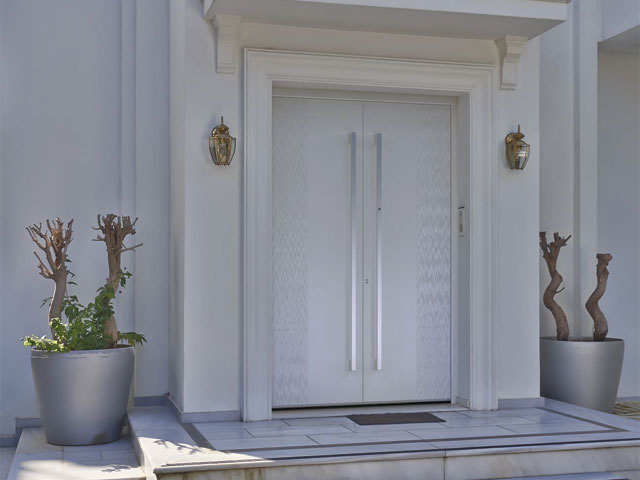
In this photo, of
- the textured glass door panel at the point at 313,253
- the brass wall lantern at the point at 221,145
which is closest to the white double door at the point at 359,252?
the textured glass door panel at the point at 313,253

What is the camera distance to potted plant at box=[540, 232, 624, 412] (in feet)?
19.2

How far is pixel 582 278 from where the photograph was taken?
6.43m

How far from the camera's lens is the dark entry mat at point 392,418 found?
16.3ft

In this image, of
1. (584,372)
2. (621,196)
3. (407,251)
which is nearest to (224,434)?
(407,251)

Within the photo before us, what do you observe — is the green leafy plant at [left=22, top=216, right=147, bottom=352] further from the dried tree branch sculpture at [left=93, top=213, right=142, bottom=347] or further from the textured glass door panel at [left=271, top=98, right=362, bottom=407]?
the textured glass door panel at [left=271, top=98, right=362, bottom=407]

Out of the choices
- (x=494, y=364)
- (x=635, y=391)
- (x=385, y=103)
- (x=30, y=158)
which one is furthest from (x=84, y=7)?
(x=635, y=391)

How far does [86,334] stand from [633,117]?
4924 millimetres

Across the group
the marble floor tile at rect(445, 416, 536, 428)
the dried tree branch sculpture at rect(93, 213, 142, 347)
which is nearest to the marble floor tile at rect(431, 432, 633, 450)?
the marble floor tile at rect(445, 416, 536, 428)

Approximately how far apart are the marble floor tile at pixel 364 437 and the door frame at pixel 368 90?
2.27ft

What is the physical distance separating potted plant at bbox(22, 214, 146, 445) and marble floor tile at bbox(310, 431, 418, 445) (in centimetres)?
129

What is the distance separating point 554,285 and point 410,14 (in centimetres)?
235

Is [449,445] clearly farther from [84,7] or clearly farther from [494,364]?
[84,7]

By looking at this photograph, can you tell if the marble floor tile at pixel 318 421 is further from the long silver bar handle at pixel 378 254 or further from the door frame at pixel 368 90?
the long silver bar handle at pixel 378 254

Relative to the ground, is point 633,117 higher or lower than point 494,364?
higher
